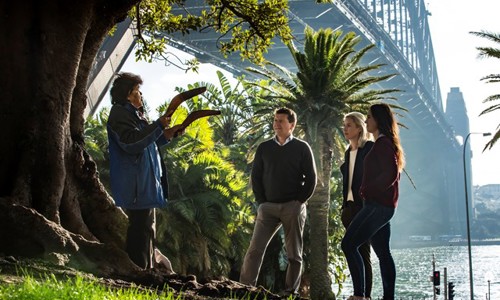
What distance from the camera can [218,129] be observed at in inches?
1521

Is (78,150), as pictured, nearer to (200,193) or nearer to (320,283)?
(200,193)

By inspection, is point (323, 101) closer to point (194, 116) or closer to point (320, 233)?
point (320, 233)

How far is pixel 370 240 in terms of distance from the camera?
6.77 m

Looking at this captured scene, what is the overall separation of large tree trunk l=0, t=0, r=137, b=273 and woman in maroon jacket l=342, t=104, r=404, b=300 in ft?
5.82

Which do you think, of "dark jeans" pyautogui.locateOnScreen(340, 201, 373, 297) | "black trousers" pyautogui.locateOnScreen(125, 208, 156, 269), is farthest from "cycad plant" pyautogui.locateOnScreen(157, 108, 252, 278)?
"black trousers" pyautogui.locateOnScreen(125, 208, 156, 269)

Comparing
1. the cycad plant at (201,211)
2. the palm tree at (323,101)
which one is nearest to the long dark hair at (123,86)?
the cycad plant at (201,211)

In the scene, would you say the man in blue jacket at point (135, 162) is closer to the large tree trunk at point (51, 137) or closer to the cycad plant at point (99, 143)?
the large tree trunk at point (51, 137)

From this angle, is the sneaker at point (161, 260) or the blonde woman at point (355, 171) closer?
the sneaker at point (161, 260)

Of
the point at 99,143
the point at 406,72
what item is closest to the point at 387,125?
the point at 99,143

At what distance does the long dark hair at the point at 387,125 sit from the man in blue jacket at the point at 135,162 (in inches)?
65.1

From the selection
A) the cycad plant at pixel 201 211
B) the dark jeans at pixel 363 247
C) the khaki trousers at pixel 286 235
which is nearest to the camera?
the dark jeans at pixel 363 247

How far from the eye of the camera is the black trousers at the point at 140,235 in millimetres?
6117

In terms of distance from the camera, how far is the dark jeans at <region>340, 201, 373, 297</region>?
7.09 metres

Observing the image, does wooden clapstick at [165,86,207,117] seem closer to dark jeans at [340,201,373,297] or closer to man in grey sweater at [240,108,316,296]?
man in grey sweater at [240,108,316,296]
